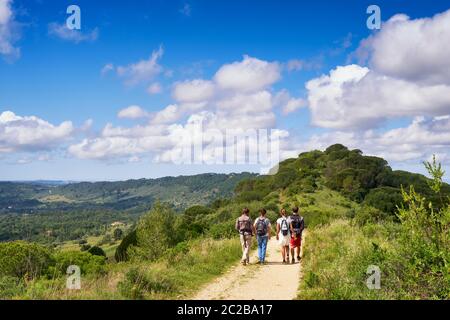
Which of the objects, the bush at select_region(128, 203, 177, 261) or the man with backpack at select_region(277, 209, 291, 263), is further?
the bush at select_region(128, 203, 177, 261)

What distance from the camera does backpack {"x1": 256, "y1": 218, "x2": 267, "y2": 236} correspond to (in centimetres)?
1703

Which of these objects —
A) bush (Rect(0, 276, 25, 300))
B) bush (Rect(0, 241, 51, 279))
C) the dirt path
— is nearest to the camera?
bush (Rect(0, 276, 25, 300))

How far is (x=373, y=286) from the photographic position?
1016 centimetres

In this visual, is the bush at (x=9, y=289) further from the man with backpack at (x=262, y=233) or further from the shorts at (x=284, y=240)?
the shorts at (x=284, y=240)

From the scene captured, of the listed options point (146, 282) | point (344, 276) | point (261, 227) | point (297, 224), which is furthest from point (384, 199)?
point (146, 282)

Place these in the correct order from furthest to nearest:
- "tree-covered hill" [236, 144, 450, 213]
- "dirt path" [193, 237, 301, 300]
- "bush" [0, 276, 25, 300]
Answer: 1. "tree-covered hill" [236, 144, 450, 213]
2. "dirt path" [193, 237, 301, 300]
3. "bush" [0, 276, 25, 300]

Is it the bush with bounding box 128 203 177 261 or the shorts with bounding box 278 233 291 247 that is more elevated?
the shorts with bounding box 278 233 291 247

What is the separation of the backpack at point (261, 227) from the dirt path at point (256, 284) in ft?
3.95

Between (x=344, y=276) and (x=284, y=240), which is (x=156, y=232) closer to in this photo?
(x=284, y=240)

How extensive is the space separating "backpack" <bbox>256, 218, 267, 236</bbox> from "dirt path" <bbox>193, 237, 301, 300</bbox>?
3.95ft

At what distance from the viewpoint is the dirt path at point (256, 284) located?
11.2m

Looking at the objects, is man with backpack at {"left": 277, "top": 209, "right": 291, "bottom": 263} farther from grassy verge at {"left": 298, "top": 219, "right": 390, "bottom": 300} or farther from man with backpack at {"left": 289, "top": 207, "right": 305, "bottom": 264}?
grassy verge at {"left": 298, "top": 219, "right": 390, "bottom": 300}

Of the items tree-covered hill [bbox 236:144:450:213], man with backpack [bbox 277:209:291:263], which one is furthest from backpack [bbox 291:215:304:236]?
tree-covered hill [bbox 236:144:450:213]

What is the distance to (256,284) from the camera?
1294cm
